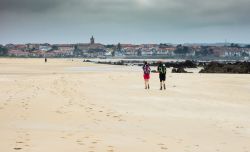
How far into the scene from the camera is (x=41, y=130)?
11375mm

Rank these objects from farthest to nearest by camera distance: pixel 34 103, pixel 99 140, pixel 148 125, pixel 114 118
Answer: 1. pixel 34 103
2. pixel 114 118
3. pixel 148 125
4. pixel 99 140

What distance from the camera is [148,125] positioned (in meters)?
13.4

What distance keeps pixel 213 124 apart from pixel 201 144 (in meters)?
3.58

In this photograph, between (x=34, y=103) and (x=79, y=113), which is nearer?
(x=79, y=113)

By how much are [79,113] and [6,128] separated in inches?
153

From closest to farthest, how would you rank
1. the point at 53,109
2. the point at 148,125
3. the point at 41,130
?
the point at 41,130 < the point at 148,125 < the point at 53,109

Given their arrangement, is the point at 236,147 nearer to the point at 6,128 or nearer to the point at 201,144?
the point at 201,144

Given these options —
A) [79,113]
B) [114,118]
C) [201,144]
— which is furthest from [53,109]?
[201,144]

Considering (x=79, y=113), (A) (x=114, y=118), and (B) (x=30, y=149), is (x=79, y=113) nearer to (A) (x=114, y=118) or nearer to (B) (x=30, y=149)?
(A) (x=114, y=118)

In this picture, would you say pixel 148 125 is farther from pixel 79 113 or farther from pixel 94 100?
pixel 94 100

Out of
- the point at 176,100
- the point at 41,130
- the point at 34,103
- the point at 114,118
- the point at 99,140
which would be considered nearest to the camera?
the point at 99,140

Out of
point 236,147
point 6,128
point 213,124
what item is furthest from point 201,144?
point 6,128

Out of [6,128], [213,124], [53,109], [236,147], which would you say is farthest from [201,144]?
[53,109]

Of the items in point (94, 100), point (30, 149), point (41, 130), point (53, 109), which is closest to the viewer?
point (30, 149)
